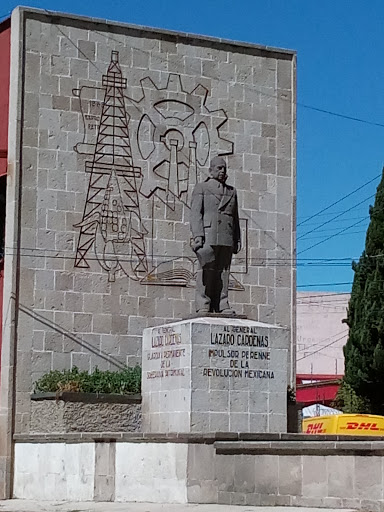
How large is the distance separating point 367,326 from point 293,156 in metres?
11.5

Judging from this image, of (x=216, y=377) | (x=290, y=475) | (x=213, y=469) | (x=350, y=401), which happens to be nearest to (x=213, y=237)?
(x=216, y=377)

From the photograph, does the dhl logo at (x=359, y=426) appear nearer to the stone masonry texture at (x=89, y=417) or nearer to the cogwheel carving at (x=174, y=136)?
the cogwheel carving at (x=174, y=136)

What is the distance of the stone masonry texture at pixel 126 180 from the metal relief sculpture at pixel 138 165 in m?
0.03

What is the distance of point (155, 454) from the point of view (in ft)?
57.8

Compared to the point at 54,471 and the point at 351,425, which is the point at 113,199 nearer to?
the point at 54,471

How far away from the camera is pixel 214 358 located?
1888cm

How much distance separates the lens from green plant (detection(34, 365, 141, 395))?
880 inches

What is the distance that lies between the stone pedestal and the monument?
2 cm

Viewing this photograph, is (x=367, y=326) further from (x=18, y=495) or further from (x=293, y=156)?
(x=18, y=495)

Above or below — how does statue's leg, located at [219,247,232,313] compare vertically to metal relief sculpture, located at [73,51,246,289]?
below

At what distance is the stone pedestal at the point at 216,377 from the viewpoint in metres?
18.8

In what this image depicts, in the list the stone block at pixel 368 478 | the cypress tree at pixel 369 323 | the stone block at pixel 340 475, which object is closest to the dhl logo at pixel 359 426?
the cypress tree at pixel 369 323

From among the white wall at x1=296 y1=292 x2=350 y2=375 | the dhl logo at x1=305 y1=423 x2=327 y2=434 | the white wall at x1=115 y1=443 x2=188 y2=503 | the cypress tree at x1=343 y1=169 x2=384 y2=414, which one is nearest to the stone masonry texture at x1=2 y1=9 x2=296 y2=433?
the dhl logo at x1=305 y1=423 x2=327 y2=434

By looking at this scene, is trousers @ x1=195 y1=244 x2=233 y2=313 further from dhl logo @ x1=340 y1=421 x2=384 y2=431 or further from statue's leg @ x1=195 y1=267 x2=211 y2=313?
dhl logo @ x1=340 y1=421 x2=384 y2=431
